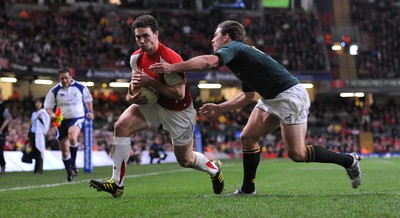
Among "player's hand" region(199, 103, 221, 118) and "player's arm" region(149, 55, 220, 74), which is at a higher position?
"player's arm" region(149, 55, 220, 74)

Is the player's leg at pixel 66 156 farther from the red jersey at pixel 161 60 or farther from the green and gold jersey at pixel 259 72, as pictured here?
the green and gold jersey at pixel 259 72

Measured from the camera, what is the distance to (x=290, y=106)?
7914 millimetres

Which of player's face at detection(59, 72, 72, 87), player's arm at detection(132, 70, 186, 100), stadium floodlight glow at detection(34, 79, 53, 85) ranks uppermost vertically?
player's arm at detection(132, 70, 186, 100)

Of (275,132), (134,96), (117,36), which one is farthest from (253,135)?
(275,132)

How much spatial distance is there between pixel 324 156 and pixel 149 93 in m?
2.11

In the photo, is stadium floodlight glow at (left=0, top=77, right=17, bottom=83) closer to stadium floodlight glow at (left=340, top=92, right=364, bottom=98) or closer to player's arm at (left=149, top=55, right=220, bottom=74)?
stadium floodlight glow at (left=340, top=92, right=364, bottom=98)

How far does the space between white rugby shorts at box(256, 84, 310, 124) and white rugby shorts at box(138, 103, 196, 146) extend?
0.99 m

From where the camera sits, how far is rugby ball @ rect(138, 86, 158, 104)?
786cm

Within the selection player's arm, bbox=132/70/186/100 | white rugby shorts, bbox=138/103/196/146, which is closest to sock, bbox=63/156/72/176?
white rugby shorts, bbox=138/103/196/146

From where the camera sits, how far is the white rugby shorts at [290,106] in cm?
793

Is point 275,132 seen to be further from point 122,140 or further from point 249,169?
point 122,140

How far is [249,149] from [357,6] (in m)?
44.4

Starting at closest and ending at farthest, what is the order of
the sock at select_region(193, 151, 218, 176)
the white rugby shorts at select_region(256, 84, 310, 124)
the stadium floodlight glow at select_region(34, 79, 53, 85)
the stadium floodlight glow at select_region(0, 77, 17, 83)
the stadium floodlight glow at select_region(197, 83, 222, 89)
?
→ 1. the white rugby shorts at select_region(256, 84, 310, 124)
2. the sock at select_region(193, 151, 218, 176)
3. the stadium floodlight glow at select_region(0, 77, 17, 83)
4. the stadium floodlight glow at select_region(34, 79, 53, 85)
5. the stadium floodlight glow at select_region(197, 83, 222, 89)

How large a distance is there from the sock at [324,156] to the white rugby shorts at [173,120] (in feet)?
4.67
